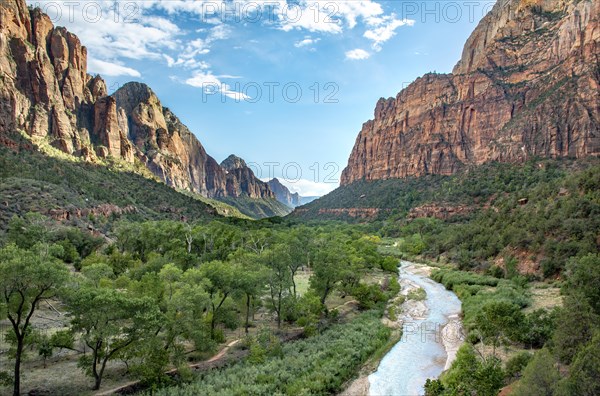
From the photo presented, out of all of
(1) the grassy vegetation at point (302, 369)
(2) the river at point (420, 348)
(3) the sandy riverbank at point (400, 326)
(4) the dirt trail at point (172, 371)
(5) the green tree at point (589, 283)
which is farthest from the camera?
(2) the river at point (420, 348)

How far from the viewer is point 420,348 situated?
2911 centimetres

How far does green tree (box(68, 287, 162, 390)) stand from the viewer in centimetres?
1905

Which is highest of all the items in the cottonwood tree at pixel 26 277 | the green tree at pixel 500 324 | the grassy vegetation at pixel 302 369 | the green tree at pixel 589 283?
the cottonwood tree at pixel 26 277

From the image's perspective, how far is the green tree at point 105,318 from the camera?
19047 mm

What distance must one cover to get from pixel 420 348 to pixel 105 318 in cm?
2186

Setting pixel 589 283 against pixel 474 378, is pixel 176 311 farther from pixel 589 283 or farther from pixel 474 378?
pixel 589 283

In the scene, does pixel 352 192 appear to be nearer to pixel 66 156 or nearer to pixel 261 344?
pixel 66 156

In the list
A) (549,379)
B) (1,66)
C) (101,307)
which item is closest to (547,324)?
(549,379)

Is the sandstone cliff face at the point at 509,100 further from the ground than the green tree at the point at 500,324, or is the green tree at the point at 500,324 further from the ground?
the sandstone cliff face at the point at 509,100

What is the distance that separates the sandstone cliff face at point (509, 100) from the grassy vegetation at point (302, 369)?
95.6 metres

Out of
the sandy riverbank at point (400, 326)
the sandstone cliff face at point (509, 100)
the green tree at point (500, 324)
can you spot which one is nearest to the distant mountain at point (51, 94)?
the sandy riverbank at point (400, 326)

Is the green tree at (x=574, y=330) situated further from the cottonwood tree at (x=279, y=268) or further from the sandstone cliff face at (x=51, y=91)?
the sandstone cliff face at (x=51, y=91)

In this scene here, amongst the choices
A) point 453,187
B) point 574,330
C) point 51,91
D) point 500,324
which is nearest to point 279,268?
point 500,324

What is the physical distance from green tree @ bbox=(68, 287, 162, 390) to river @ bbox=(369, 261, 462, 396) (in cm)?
1329
